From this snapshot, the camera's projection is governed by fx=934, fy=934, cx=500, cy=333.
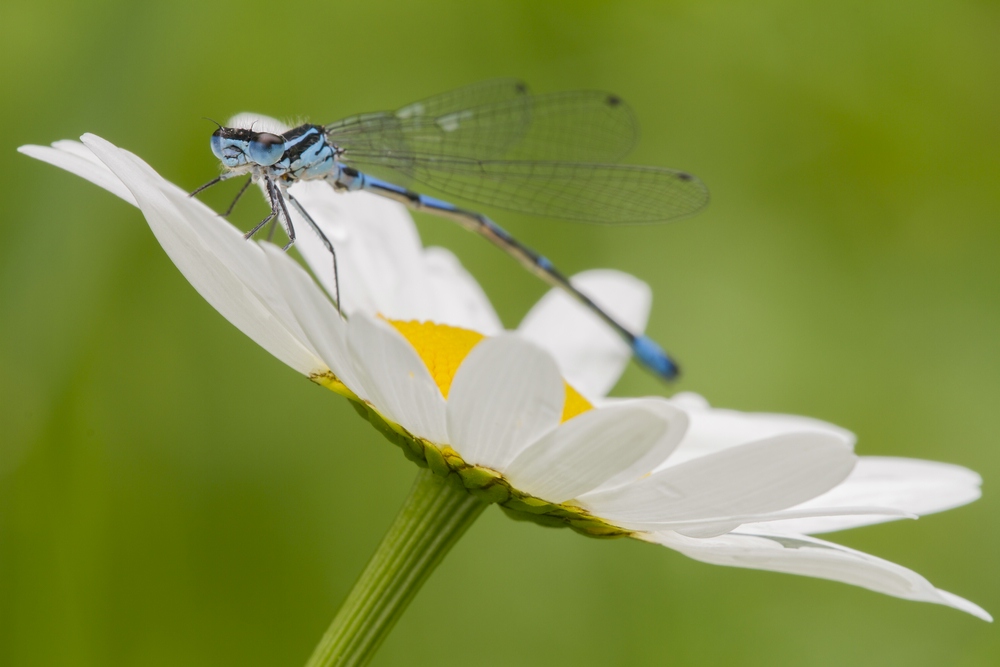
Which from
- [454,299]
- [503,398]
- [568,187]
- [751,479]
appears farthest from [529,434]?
[568,187]

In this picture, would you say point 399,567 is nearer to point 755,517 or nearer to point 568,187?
point 755,517

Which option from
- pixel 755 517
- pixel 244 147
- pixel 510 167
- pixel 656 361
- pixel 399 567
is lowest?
pixel 399 567

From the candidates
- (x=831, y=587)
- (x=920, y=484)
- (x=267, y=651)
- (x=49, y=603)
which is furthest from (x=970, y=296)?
(x=49, y=603)

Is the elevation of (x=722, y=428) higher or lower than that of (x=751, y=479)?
higher

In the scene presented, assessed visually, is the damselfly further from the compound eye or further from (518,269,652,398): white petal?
the compound eye

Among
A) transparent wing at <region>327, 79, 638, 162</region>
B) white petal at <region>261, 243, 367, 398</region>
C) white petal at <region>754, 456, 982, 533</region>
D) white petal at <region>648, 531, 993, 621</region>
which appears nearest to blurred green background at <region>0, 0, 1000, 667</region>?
transparent wing at <region>327, 79, 638, 162</region>

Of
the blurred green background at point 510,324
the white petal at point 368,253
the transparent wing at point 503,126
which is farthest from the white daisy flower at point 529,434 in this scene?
the transparent wing at point 503,126

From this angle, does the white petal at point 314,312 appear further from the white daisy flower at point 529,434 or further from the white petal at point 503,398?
the white petal at point 503,398
